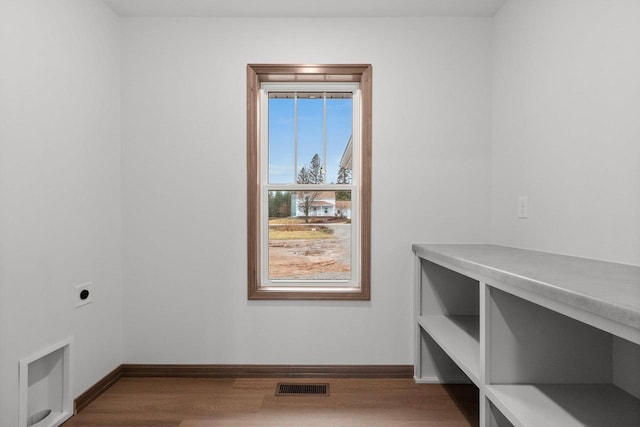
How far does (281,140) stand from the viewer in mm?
2854

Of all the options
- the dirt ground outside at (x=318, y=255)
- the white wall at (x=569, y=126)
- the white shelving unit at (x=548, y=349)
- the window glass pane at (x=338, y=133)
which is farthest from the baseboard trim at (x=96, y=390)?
the white wall at (x=569, y=126)

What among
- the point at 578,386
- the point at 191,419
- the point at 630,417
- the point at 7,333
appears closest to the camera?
the point at 630,417

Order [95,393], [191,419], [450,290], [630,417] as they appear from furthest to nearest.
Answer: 1. [450,290]
2. [95,393]
3. [191,419]
4. [630,417]

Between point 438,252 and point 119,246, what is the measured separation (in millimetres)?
2237

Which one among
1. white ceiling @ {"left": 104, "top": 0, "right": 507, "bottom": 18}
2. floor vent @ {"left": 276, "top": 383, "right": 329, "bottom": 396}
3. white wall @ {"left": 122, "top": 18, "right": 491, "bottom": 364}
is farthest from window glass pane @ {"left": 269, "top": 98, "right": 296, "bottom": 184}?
floor vent @ {"left": 276, "top": 383, "right": 329, "bottom": 396}

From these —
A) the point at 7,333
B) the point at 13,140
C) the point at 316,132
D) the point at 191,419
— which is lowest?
the point at 191,419

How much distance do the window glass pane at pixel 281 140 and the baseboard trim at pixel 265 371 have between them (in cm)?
139

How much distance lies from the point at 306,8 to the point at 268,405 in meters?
2.66

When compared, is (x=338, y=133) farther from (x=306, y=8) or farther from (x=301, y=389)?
(x=301, y=389)

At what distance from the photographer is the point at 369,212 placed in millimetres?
2717

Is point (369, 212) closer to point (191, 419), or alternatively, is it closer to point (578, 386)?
point (578, 386)

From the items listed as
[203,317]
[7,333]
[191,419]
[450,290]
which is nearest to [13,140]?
[7,333]

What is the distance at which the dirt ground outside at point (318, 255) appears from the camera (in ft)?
9.47

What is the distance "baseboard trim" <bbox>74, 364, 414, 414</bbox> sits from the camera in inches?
106
